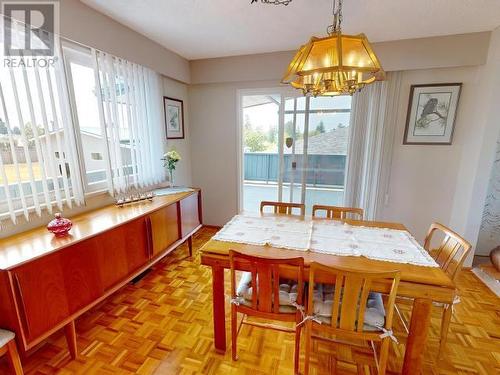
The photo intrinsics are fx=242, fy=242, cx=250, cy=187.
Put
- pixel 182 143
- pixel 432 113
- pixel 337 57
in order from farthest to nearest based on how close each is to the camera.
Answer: pixel 182 143, pixel 432 113, pixel 337 57

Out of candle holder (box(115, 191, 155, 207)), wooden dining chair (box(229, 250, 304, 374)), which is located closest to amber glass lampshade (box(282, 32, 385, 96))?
wooden dining chair (box(229, 250, 304, 374))

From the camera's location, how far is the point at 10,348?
1287 millimetres

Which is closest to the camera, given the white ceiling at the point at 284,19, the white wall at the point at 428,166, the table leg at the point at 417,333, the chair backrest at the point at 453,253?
the table leg at the point at 417,333

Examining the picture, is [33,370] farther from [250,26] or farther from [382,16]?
[382,16]

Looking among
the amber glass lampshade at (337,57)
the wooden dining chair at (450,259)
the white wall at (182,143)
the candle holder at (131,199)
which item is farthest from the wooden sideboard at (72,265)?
the wooden dining chair at (450,259)

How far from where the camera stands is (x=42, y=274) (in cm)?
136

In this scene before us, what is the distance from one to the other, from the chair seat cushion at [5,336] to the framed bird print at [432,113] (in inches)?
149

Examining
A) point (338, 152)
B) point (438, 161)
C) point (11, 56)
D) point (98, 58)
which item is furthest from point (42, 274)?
point (438, 161)

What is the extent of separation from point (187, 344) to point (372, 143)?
2845mm

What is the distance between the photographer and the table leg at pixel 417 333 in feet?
4.32

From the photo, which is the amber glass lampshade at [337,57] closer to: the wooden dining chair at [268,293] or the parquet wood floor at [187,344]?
the wooden dining chair at [268,293]

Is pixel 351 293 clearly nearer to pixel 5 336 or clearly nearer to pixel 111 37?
pixel 5 336

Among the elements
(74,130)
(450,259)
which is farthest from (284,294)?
(74,130)

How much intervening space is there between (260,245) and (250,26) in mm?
2046
